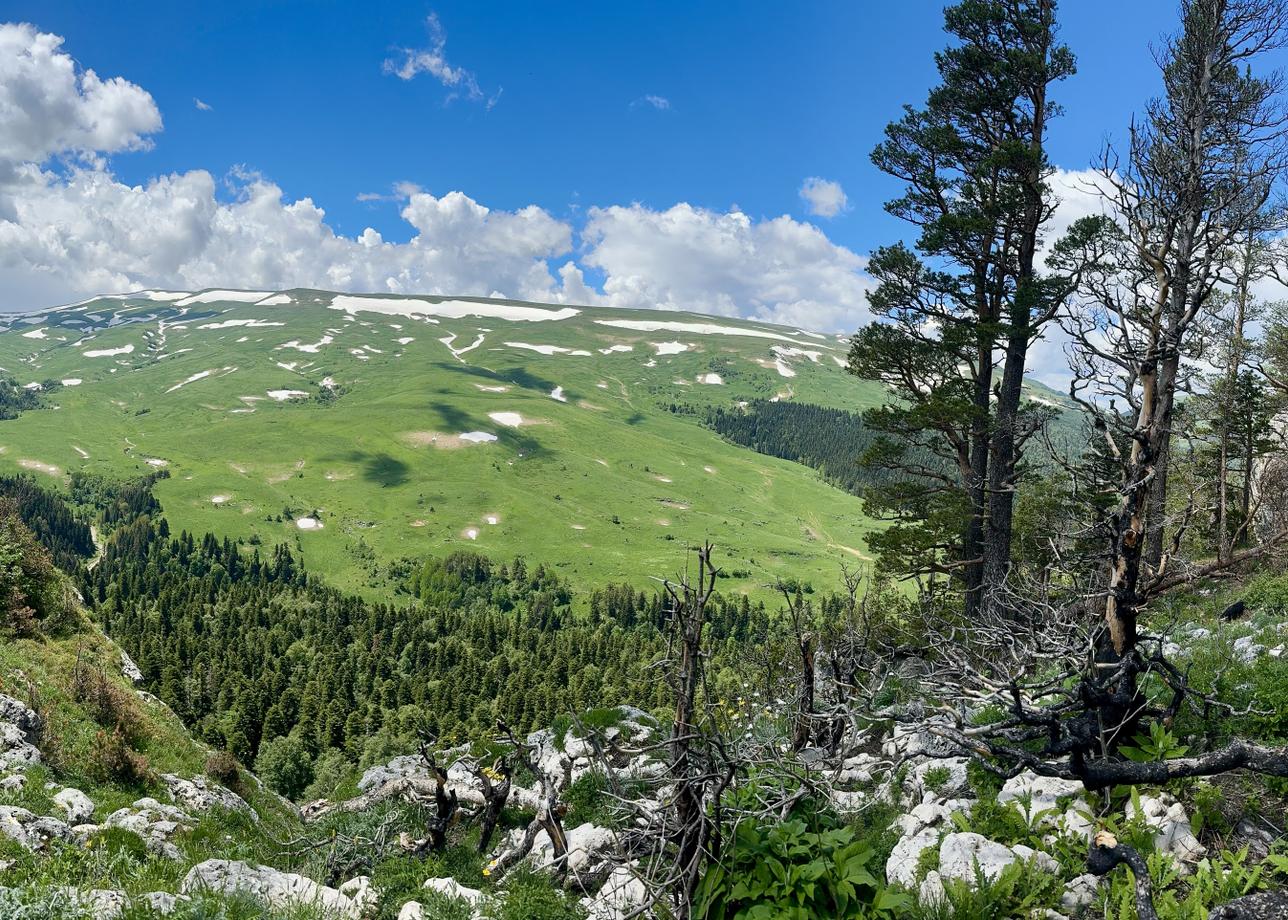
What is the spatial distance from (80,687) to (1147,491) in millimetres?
28472

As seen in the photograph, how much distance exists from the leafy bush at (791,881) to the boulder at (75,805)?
13.0 m

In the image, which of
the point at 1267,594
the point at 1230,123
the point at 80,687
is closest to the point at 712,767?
the point at 1267,594

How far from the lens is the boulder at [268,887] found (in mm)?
9086

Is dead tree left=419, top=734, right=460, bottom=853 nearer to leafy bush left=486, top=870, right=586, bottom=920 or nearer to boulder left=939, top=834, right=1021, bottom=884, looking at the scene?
leafy bush left=486, top=870, right=586, bottom=920

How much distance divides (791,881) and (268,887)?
25.2ft

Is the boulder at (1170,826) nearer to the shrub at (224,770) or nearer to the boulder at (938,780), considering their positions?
A: the boulder at (938,780)

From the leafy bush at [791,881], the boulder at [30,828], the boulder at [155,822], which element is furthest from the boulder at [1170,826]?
the boulder at [30,828]

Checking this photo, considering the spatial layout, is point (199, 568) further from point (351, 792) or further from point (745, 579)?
point (351, 792)

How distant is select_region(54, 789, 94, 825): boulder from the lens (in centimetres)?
1313

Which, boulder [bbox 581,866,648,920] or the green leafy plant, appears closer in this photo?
the green leafy plant

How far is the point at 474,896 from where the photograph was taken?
431 inches

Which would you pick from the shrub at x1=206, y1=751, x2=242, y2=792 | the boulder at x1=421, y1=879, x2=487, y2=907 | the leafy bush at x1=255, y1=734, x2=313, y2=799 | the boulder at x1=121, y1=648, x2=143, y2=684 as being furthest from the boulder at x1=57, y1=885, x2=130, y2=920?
the leafy bush at x1=255, y1=734, x2=313, y2=799

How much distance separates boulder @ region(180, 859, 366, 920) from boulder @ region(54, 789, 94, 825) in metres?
4.93

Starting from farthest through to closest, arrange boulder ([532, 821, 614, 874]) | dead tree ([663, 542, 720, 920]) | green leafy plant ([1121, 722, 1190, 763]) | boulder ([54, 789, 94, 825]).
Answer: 1. boulder ([54, 789, 94, 825])
2. boulder ([532, 821, 614, 874])
3. green leafy plant ([1121, 722, 1190, 763])
4. dead tree ([663, 542, 720, 920])
